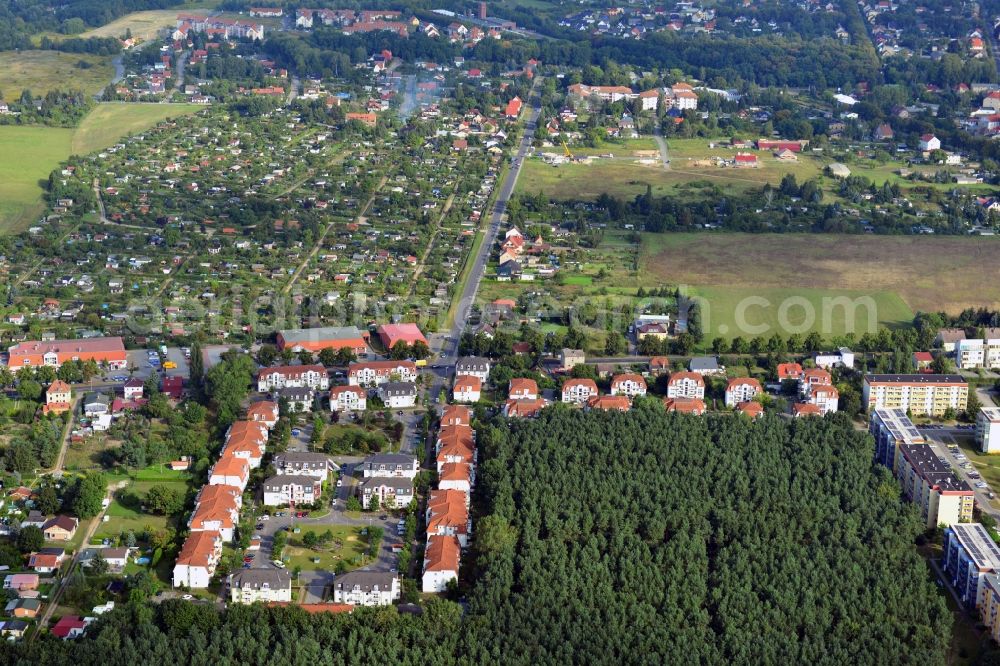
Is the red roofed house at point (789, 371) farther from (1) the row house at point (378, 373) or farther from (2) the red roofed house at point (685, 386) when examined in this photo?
(1) the row house at point (378, 373)

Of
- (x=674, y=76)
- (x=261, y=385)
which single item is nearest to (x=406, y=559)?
(x=261, y=385)

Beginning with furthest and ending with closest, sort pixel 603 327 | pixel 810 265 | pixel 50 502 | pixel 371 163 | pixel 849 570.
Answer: pixel 371 163, pixel 810 265, pixel 603 327, pixel 50 502, pixel 849 570

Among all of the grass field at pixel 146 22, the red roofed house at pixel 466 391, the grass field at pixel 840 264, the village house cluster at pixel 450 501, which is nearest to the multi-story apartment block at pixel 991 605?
the village house cluster at pixel 450 501

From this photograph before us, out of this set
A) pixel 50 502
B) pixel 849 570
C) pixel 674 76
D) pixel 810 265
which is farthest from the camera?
pixel 674 76

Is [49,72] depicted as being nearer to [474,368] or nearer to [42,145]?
[42,145]

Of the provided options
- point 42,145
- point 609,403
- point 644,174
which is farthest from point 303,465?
point 42,145

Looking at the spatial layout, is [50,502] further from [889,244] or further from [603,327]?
[889,244]
